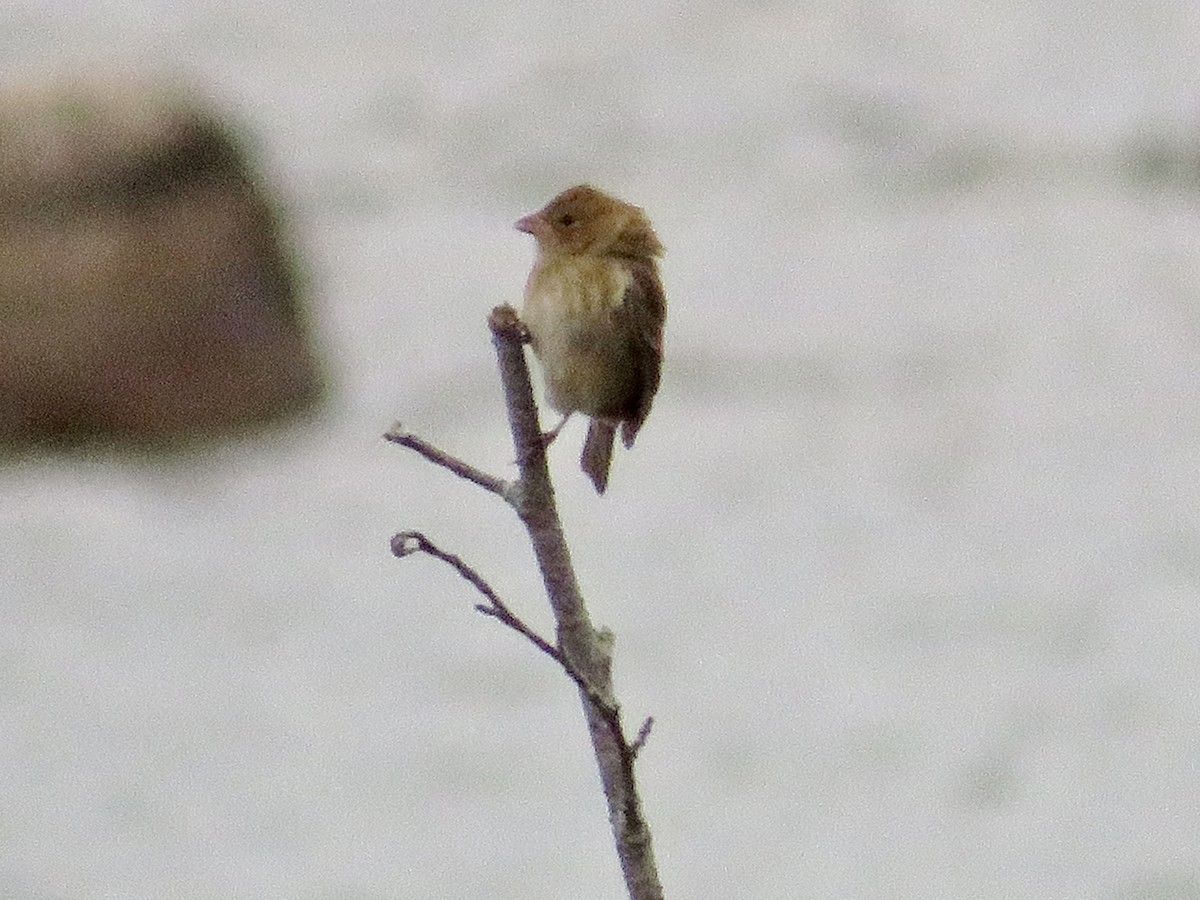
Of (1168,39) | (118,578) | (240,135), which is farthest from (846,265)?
(118,578)

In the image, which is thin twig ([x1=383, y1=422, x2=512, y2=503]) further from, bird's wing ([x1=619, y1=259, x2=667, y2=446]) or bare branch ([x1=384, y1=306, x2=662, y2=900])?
bird's wing ([x1=619, y1=259, x2=667, y2=446])

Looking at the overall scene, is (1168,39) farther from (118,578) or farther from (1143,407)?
(118,578)

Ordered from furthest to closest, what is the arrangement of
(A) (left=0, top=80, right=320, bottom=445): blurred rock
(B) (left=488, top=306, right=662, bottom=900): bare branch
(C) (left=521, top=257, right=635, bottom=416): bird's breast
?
(A) (left=0, top=80, right=320, bottom=445): blurred rock < (C) (left=521, top=257, right=635, bottom=416): bird's breast < (B) (left=488, top=306, right=662, bottom=900): bare branch

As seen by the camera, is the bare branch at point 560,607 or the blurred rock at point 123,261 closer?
the bare branch at point 560,607

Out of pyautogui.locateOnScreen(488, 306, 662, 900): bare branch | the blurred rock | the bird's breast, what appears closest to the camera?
pyautogui.locateOnScreen(488, 306, 662, 900): bare branch

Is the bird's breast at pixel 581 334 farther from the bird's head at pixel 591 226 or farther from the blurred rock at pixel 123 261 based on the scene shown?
the blurred rock at pixel 123 261

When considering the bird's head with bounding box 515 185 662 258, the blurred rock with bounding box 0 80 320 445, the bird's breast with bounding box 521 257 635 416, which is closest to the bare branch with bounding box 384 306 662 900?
the bird's breast with bounding box 521 257 635 416

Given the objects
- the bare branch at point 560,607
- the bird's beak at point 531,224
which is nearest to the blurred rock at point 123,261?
the bird's beak at point 531,224

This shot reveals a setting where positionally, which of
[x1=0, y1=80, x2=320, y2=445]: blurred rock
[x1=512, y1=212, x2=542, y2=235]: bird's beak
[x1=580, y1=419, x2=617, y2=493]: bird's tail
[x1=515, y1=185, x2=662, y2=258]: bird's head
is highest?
[x1=0, y1=80, x2=320, y2=445]: blurred rock
